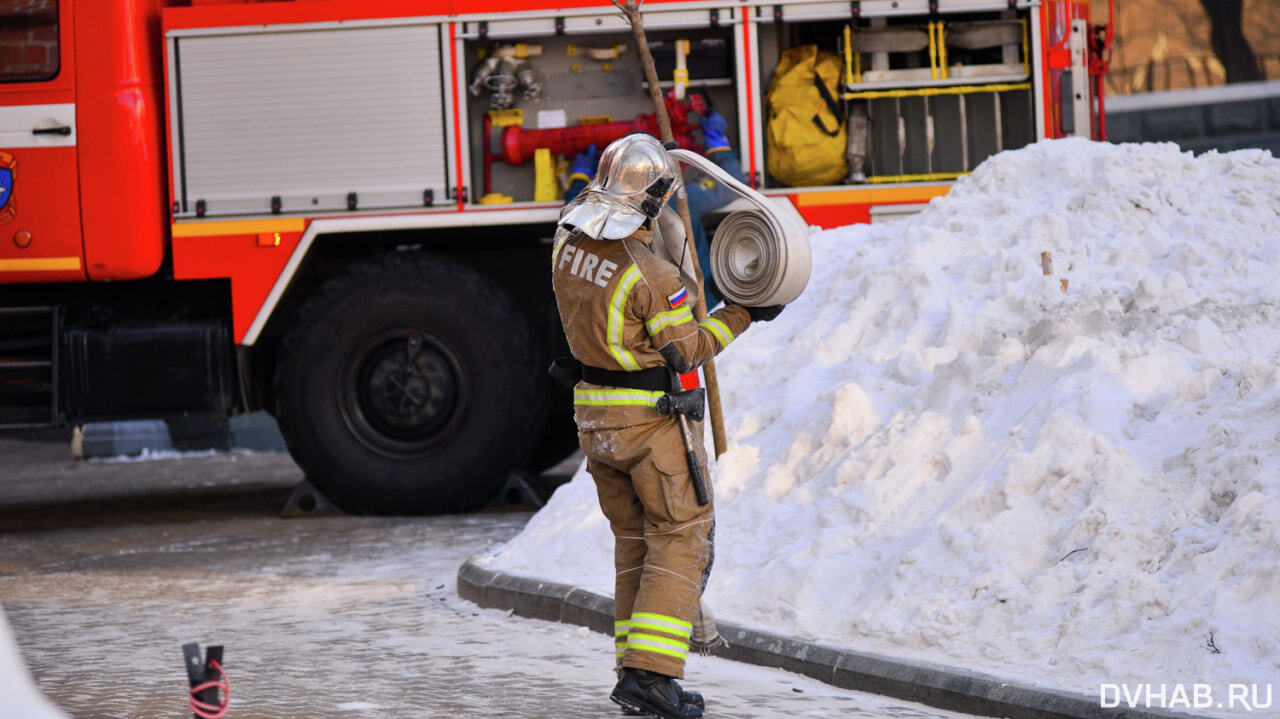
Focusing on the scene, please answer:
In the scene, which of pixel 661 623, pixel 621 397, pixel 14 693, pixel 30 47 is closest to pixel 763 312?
pixel 621 397

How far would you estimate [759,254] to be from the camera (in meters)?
5.58

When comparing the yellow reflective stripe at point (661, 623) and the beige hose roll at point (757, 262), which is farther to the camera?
the beige hose roll at point (757, 262)

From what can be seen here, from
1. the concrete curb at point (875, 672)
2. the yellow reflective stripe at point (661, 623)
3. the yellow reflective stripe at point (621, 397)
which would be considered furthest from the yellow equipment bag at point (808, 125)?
the yellow reflective stripe at point (661, 623)

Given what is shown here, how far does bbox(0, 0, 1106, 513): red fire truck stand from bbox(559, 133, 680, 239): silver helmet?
4872 mm

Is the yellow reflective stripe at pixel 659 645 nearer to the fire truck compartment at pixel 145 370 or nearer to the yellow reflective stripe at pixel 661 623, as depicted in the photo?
the yellow reflective stripe at pixel 661 623

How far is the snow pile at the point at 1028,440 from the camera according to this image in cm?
542

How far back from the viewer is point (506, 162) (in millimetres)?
10391

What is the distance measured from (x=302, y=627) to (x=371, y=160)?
392 centimetres

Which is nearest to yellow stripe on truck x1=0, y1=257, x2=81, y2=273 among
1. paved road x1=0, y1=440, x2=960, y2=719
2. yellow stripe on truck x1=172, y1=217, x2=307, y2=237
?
yellow stripe on truck x1=172, y1=217, x2=307, y2=237

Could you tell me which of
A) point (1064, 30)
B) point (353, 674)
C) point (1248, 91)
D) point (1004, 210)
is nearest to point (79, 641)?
point (353, 674)

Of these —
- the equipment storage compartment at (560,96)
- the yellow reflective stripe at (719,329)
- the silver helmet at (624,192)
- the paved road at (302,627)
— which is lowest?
the paved road at (302,627)

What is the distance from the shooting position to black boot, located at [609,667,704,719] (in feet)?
16.8

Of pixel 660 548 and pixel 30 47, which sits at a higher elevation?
pixel 30 47

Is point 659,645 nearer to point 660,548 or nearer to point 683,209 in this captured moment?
point 660,548
